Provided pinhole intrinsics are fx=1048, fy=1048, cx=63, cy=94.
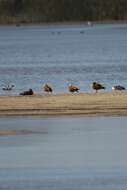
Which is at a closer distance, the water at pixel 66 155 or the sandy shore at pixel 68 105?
the water at pixel 66 155

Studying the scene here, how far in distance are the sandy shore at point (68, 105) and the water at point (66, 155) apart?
1109mm

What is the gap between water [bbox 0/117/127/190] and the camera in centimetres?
1284

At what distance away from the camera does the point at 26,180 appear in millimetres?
13039

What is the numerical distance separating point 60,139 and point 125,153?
6.33 ft

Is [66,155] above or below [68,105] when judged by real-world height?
above

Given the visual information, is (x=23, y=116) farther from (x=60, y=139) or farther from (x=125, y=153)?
(x=125, y=153)

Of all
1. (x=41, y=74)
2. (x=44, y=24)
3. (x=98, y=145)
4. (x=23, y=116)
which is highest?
(x=98, y=145)

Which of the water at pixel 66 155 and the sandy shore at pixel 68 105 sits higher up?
the water at pixel 66 155

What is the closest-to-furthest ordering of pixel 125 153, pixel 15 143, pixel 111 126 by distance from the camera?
pixel 125 153 → pixel 15 143 → pixel 111 126

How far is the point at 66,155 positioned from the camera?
1482cm

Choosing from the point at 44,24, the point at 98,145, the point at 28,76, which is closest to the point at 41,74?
the point at 28,76

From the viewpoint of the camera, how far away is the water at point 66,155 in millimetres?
12844

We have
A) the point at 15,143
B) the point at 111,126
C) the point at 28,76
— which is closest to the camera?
the point at 15,143

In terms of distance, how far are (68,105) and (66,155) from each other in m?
6.87
